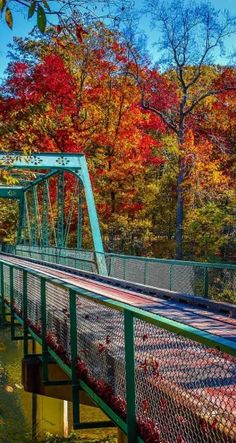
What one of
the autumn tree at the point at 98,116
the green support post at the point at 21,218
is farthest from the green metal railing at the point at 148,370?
the green support post at the point at 21,218

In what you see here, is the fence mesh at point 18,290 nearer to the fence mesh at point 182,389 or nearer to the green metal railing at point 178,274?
the green metal railing at point 178,274

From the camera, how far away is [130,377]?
16.3 ft

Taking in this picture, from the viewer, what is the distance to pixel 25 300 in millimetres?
11219

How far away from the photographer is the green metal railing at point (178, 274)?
12.2 m

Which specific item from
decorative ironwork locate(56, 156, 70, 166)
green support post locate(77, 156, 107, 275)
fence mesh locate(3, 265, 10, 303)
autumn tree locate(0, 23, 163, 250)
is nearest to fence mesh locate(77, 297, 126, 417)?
fence mesh locate(3, 265, 10, 303)

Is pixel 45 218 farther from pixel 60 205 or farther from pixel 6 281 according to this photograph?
pixel 6 281

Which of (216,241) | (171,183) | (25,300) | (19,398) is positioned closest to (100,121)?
(171,183)

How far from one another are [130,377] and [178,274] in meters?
9.15

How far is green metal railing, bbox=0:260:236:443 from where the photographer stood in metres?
3.86

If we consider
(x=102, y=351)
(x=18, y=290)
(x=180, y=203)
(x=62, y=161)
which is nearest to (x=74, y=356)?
(x=102, y=351)

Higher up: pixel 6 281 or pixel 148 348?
pixel 148 348

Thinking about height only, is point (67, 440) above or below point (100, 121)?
below

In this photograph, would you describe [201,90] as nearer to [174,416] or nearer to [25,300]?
[25,300]

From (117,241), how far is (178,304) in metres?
22.5
